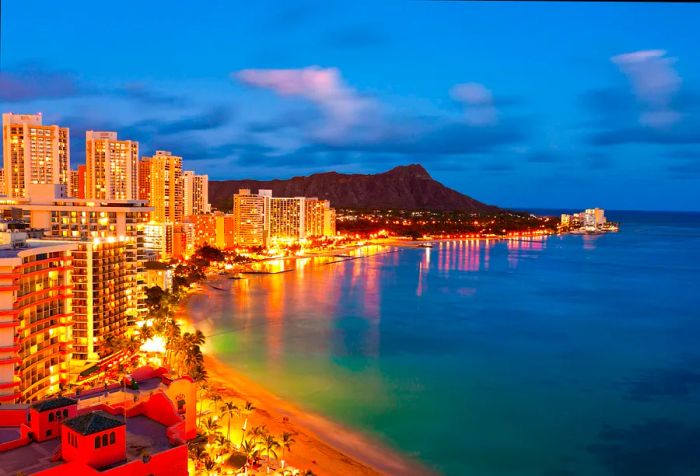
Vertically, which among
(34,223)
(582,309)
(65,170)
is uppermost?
(65,170)

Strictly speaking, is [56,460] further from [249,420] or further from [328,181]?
[328,181]

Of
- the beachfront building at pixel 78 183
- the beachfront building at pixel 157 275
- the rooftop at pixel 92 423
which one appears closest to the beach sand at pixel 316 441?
the rooftop at pixel 92 423

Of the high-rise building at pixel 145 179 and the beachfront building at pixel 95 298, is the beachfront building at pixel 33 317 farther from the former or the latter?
the high-rise building at pixel 145 179

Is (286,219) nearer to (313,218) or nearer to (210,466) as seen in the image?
(313,218)

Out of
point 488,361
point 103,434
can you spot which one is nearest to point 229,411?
point 103,434

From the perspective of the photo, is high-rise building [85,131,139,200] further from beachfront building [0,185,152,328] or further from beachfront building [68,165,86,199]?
beachfront building [0,185,152,328]

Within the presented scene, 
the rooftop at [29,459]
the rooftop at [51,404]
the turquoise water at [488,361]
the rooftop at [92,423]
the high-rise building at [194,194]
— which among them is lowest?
the turquoise water at [488,361]

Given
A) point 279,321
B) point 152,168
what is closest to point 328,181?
point 152,168
